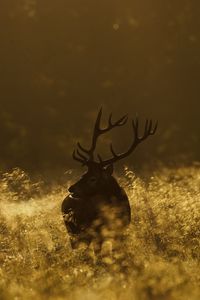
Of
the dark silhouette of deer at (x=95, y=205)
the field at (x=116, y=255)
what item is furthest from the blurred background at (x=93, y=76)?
the dark silhouette of deer at (x=95, y=205)

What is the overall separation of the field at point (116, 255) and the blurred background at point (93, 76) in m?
13.4

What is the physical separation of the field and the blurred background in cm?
1339

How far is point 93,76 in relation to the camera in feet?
147

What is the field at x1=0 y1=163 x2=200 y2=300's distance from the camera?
6.70 metres

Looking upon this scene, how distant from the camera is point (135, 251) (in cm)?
831

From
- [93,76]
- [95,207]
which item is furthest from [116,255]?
[93,76]

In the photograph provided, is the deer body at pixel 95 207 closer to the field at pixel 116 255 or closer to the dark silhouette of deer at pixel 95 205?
the dark silhouette of deer at pixel 95 205

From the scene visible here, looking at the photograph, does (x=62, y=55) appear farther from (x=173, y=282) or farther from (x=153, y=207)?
(x=173, y=282)

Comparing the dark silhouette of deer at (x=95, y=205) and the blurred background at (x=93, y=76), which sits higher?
the blurred background at (x=93, y=76)

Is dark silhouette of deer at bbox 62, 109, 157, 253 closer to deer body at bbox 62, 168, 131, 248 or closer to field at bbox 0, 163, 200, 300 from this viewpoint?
deer body at bbox 62, 168, 131, 248

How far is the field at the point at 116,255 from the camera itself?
22.0 ft

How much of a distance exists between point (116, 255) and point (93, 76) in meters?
37.3

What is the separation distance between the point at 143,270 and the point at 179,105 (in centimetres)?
3357

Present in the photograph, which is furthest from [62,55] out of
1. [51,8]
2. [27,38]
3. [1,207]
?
[1,207]
